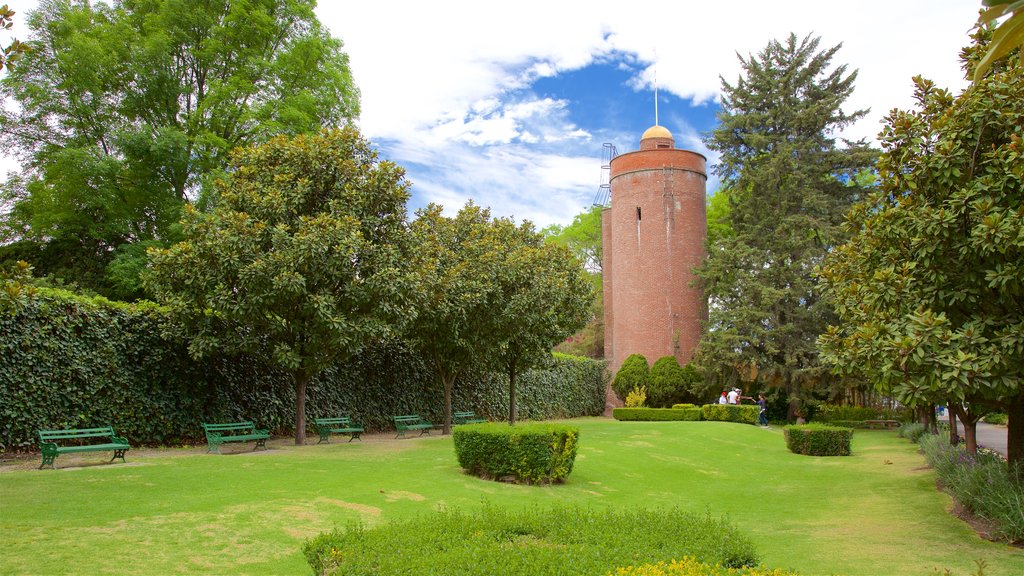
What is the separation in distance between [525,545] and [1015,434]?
9.43 metres

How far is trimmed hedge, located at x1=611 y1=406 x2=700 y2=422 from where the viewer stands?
30547 mm

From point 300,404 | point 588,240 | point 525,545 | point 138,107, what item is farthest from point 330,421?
point 588,240

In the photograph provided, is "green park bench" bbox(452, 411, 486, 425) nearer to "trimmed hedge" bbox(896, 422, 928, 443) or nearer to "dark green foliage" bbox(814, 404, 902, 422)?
"trimmed hedge" bbox(896, 422, 928, 443)

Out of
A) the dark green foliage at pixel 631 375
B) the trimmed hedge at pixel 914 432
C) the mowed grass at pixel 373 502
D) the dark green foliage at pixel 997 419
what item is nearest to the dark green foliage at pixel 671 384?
the dark green foliage at pixel 631 375

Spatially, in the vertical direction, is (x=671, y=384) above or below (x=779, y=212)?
below

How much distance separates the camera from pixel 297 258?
47.3 feet

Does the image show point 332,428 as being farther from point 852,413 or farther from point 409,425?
point 852,413

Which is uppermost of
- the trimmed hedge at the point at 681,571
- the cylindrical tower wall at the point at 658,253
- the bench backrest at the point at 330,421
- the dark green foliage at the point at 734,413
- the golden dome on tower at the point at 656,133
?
the golden dome on tower at the point at 656,133

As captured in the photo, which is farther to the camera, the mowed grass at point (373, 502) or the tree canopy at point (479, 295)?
the tree canopy at point (479, 295)

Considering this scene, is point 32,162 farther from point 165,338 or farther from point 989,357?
point 989,357

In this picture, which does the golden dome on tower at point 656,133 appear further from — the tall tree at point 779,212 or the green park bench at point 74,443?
the green park bench at point 74,443

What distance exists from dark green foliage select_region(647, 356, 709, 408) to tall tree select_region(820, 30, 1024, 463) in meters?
24.1

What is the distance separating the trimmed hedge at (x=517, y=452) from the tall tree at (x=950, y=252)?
500cm

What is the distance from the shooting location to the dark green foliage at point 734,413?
2962 centimetres
